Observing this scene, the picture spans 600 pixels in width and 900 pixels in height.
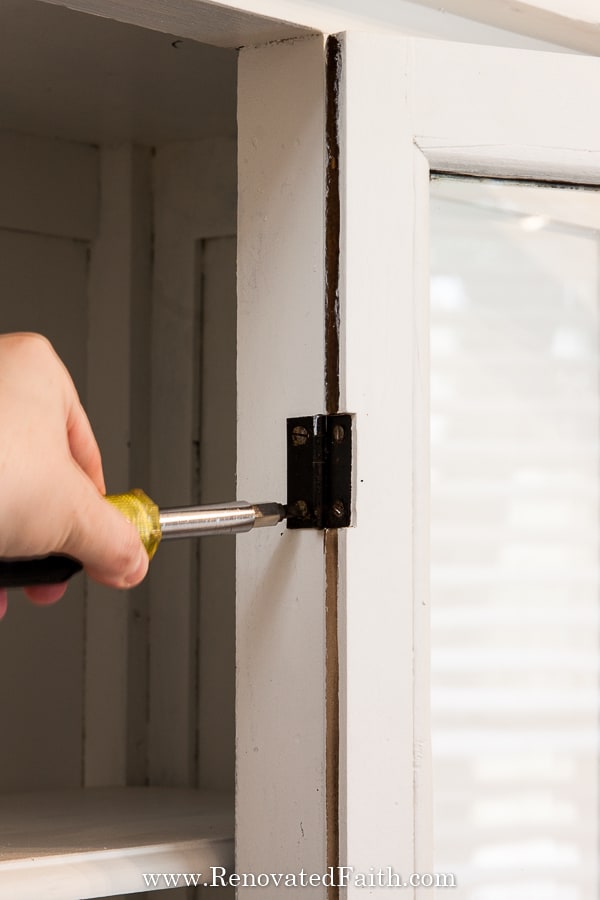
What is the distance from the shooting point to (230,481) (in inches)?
48.9

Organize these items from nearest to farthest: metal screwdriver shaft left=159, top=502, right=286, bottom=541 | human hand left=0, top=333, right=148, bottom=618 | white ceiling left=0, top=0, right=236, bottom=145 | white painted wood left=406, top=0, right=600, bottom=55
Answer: human hand left=0, top=333, right=148, bottom=618 < metal screwdriver shaft left=159, top=502, right=286, bottom=541 < white painted wood left=406, top=0, right=600, bottom=55 < white ceiling left=0, top=0, right=236, bottom=145

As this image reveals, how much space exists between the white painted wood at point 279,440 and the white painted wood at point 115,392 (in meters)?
0.48

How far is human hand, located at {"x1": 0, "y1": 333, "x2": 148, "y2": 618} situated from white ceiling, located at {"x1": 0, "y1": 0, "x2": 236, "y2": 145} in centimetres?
51

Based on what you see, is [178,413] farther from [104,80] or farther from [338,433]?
[338,433]

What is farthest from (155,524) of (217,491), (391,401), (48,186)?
(48,186)

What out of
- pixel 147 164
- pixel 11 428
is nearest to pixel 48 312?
pixel 147 164

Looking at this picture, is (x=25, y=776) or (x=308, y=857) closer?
(x=308, y=857)

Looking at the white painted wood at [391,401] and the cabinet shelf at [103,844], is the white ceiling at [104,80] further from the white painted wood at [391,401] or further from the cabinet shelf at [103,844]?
the cabinet shelf at [103,844]

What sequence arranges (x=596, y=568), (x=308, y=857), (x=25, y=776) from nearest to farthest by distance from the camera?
(x=308, y=857), (x=596, y=568), (x=25, y=776)

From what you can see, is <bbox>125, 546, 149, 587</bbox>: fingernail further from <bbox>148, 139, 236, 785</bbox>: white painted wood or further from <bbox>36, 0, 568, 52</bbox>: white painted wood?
<bbox>148, 139, 236, 785</bbox>: white painted wood

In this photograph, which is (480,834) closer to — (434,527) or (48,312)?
(434,527)

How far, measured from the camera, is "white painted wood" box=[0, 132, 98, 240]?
1235 millimetres

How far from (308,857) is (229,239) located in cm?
72

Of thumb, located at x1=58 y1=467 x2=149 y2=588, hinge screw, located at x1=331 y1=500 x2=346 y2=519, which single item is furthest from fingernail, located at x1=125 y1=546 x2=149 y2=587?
hinge screw, located at x1=331 y1=500 x2=346 y2=519
